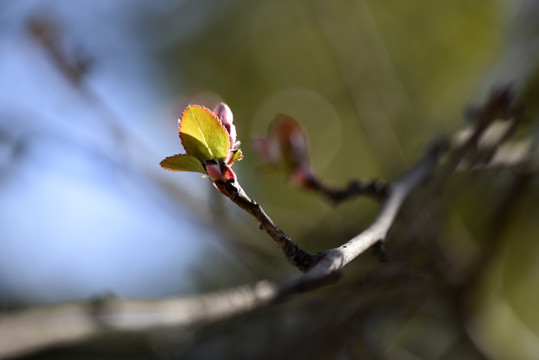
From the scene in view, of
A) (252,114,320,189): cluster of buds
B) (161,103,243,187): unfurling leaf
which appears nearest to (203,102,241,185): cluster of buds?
(161,103,243,187): unfurling leaf

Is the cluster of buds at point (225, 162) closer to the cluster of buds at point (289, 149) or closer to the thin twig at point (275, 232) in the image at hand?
the thin twig at point (275, 232)

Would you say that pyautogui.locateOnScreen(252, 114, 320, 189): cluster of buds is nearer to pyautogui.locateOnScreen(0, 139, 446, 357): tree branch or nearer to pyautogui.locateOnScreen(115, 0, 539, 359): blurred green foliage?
pyautogui.locateOnScreen(115, 0, 539, 359): blurred green foliage

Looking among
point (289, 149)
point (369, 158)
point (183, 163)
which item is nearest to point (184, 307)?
point (183, 163)

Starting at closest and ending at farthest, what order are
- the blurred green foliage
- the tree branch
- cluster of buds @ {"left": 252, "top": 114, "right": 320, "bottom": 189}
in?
the tree branch < cluster of buds @ {"left": 252, "top": 114, "right": 320, "bottom": 189} < the blurred green foliage

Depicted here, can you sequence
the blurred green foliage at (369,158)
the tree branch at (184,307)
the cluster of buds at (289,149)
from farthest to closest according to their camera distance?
the blurred green foliage at (369,158), the cluster of buds at (289,149), the tree branch at (184,307)

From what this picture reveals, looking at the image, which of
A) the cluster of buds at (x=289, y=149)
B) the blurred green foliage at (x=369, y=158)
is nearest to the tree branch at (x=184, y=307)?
the cluster of buds at (x=289, y=149)

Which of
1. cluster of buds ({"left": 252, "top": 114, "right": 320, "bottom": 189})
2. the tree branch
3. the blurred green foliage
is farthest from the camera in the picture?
the blurred green foliage

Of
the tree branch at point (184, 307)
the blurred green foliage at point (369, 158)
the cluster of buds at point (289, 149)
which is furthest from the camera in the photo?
the blurred green foliage at point (369, 158)

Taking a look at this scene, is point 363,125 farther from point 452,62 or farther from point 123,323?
point 452,62
